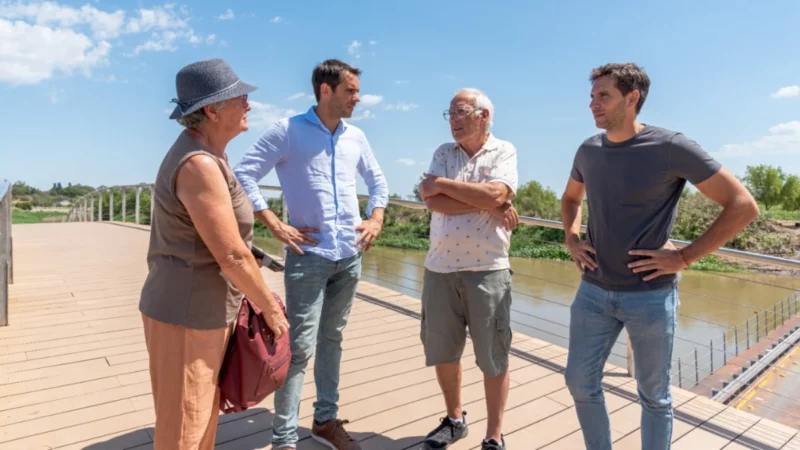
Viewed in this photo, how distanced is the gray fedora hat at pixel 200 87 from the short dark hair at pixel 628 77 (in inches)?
42.8

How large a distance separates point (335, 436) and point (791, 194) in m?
59.7

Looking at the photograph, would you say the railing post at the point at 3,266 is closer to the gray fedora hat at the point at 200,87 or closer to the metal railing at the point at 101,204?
the gray fedora hat at the point at 200,87

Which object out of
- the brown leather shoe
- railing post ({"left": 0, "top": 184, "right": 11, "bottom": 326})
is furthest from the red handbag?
railing post ({"left": 0, "top": 184, "right": 11, "bottom": 326})

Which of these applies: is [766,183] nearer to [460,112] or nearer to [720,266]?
[720,266]

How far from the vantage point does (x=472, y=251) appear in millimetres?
1998

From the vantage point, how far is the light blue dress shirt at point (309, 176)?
199 cm

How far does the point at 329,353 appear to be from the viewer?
2127mm

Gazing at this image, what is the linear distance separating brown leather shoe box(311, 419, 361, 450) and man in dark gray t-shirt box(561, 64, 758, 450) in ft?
2.82

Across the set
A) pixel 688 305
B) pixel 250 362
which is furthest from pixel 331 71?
pixel 688 305

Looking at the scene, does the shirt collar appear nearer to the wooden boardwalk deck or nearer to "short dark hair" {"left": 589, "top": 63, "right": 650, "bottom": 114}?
"short dark hair" {"left": 589, "top": 63, "right": 650, "bottom": 114}

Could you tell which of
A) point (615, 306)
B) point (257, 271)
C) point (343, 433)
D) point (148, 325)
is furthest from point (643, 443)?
point (148, 325)

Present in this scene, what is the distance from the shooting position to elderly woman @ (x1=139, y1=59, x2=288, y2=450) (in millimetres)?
1241

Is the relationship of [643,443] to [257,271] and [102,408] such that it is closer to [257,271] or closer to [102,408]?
[257,271]

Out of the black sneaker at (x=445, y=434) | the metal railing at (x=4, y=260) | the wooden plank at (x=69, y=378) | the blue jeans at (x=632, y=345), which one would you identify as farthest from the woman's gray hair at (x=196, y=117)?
the metal railing at (x=4, y=260)
